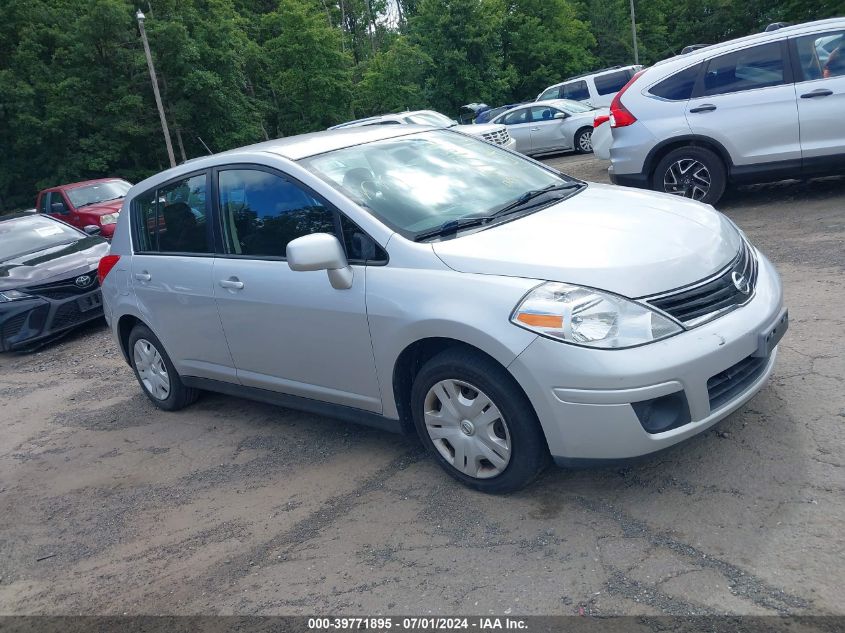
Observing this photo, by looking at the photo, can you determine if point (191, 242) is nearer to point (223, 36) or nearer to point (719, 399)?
point (719, 399)

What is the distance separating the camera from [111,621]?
329 cm

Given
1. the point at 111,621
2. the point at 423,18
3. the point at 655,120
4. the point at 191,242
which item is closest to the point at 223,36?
the point at 423,18

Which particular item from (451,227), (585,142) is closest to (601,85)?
(585,142)

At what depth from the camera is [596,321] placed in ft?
10.4

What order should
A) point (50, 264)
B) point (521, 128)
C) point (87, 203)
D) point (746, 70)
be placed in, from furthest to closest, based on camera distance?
point (521, 128) < point (87, 203) < point (50, 264) < point (746, 70)

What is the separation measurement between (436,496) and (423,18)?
111 ft

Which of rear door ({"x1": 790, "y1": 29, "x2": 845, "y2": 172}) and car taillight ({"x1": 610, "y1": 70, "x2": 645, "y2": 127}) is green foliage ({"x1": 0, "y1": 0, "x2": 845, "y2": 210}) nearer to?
car taillight ({"x1": 610, "y1": 70, "x2": 645, "y2": 127})

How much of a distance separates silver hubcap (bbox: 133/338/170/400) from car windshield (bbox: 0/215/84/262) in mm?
5017

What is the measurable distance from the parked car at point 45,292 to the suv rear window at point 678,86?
693 cm

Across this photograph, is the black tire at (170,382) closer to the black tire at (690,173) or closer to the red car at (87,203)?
the black tire at (690,173)

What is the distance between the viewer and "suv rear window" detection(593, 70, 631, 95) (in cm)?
2139

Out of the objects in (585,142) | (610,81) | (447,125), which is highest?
(610,81)

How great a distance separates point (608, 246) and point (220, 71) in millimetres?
37069

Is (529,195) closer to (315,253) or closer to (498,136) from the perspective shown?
(315,253)
